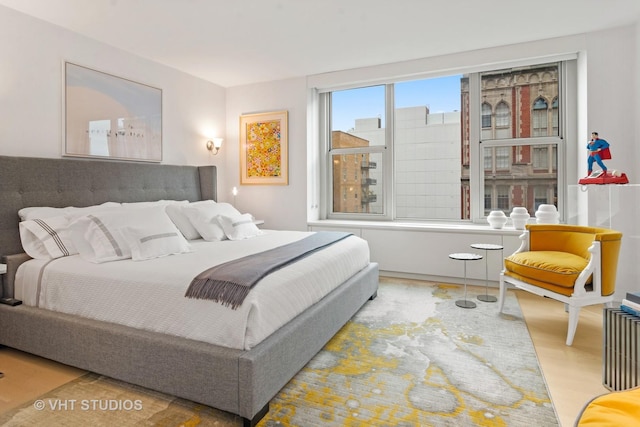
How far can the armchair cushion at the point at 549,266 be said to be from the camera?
257cm

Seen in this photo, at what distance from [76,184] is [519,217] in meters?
4.27

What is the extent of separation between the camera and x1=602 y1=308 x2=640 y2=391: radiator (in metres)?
1.80

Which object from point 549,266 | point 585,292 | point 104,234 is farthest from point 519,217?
point 104,234

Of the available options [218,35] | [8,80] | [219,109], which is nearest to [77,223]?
[8,80]

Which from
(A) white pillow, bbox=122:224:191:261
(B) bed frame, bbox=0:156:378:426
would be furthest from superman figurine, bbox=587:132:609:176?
(A) white pillow, bbox=122:224:191:261

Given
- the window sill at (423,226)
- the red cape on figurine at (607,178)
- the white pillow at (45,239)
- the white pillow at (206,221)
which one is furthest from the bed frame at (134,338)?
the red cape on figurine at (607,178)

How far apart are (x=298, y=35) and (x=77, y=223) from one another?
249cm

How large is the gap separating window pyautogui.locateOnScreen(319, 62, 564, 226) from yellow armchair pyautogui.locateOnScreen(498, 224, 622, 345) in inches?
47.7

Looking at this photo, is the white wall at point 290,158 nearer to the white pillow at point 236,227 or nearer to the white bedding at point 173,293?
the white pillow at point 236,227

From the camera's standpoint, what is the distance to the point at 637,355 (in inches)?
70.4

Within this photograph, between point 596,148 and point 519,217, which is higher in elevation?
point 596,148

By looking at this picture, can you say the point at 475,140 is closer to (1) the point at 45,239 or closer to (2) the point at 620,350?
(2) the point at 620,350

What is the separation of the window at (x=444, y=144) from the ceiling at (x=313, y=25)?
0.61m

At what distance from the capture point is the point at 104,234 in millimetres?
2426
